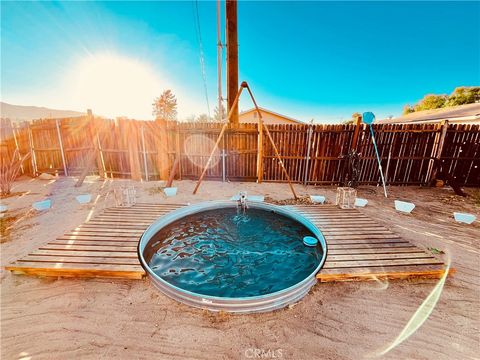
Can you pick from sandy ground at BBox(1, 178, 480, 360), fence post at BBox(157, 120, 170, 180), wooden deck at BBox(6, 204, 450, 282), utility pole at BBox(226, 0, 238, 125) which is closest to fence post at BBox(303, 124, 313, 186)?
utility pole at BBox(226, 0, 238, 125)

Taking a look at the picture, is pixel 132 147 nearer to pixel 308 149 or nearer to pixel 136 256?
pixel 136 256

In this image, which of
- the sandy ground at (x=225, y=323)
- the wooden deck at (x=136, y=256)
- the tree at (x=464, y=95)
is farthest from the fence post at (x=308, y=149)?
the tree at (x=464, y=95)

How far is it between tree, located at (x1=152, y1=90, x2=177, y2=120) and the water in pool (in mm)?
45176

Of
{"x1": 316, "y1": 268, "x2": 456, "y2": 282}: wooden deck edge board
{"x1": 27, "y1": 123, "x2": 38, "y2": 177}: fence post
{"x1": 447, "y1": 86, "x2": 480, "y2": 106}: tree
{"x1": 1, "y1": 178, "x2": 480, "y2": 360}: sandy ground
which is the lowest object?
{"x1": 1, "y1": 178, "x2": 480, "y2": 360}: sandy ground

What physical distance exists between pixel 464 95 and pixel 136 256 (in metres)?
37.8

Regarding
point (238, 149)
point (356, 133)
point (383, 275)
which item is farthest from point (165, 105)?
point (383, 275)

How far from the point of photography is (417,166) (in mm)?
7258

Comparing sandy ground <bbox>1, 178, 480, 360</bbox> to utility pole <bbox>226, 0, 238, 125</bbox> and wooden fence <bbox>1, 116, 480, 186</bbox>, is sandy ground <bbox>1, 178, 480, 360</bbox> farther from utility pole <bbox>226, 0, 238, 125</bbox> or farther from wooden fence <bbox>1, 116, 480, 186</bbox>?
utility pole <bbox>226, 0, 238, 125</bbox>

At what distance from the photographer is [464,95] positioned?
77.9 ft

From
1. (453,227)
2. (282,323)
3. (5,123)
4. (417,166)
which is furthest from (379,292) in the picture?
(5,123)

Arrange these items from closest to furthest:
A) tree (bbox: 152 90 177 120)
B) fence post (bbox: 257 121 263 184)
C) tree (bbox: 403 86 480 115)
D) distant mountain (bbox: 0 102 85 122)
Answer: fence post (bbox: 257 121 263 184) → tree (bbox: 403 86 480 115) → tree (bbox: 152 90 177 120) → distant mountain (bbox: 0 102 85 122)

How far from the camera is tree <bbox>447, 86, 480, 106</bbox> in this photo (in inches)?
899

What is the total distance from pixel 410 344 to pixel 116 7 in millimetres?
14557

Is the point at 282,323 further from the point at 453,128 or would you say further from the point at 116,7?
the point at 116,7
